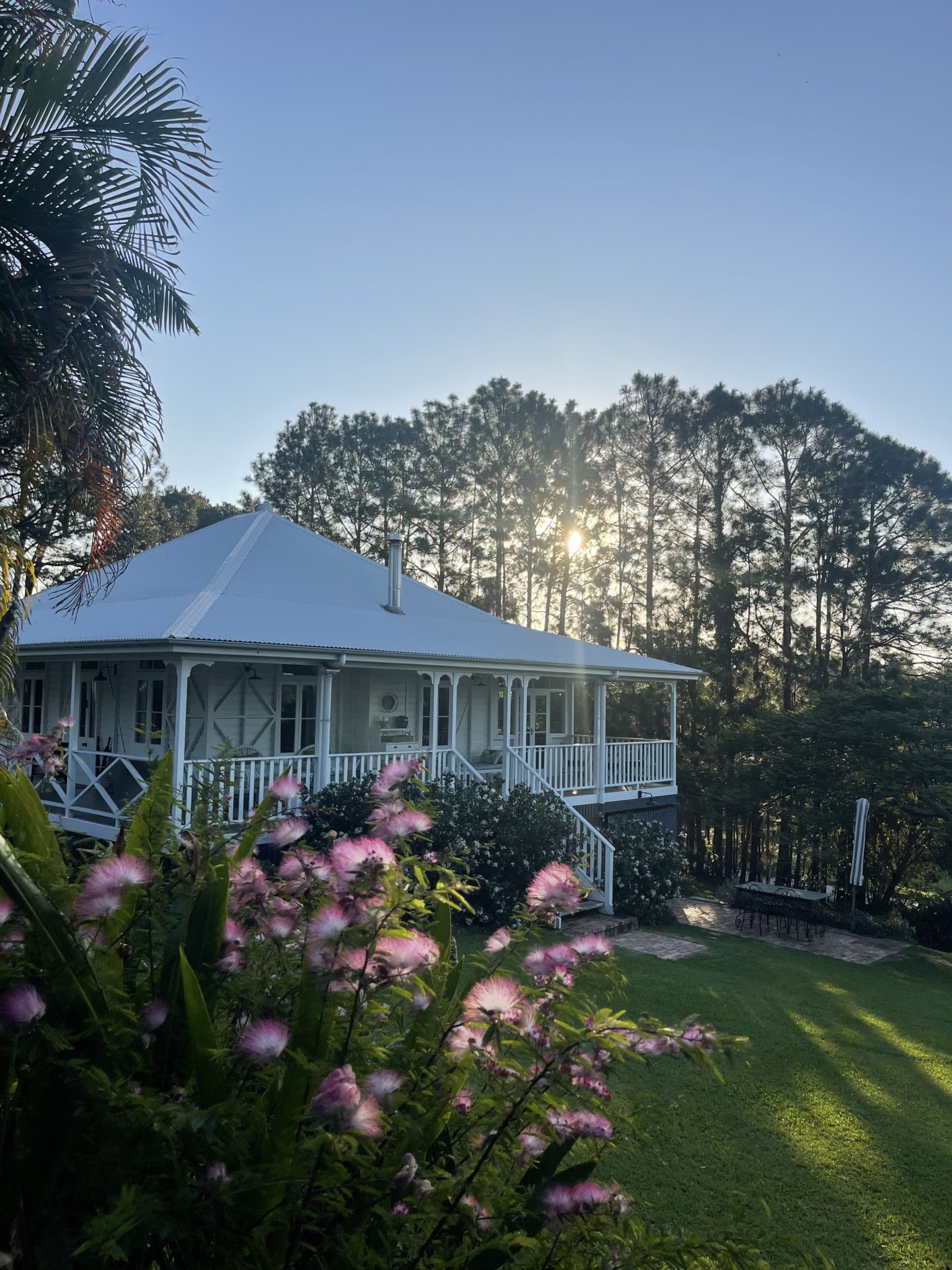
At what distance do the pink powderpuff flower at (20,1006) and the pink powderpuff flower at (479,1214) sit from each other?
0.94 metres

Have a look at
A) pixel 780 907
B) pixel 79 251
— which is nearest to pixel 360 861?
pixel 79 251

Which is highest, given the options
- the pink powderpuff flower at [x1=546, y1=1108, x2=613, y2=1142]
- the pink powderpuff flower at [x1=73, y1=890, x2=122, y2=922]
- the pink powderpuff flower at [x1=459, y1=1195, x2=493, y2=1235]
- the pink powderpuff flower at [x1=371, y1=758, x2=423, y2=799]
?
the pink powderpuff flower at [x1=371, y1=758, x2=423, y2=799]

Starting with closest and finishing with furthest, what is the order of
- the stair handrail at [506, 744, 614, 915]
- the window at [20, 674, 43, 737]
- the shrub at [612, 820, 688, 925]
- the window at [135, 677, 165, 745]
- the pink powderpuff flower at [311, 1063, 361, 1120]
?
the pink powderpuff flower at [311, 1063, 361, 1120] → the stair handrail at [506, 744, 614, 915] → the shrub at [612, 820, 688, 925] → the window at [135, 677, 165, 745] → the window at [20, 674, 43, 737]

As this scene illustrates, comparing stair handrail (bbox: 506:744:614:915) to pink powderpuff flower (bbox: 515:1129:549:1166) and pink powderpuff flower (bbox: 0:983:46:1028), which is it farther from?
pink powderpuff flower (bbox: 0:983:46:1028)

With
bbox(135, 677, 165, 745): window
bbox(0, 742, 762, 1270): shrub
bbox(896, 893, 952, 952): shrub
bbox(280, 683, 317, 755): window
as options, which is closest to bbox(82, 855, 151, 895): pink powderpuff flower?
bbox(0, 742, 762, 1270): shrub

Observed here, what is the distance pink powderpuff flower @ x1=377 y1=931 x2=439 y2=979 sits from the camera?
150 centimetres

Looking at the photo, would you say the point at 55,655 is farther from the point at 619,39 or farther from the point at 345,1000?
the point at 345,1000

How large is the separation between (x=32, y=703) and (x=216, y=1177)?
17509 mm

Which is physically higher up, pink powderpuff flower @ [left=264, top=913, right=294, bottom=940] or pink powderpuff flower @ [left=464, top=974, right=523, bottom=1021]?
pink powderpuff flower @ [left=264, top=913, right=294, bottom=940]

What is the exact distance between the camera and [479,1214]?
5.40 feet

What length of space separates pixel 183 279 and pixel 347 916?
779cm

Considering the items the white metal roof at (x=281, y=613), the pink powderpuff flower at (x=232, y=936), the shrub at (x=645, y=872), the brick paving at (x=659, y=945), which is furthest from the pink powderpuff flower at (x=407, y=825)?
the shrub at (x=645, y=872)

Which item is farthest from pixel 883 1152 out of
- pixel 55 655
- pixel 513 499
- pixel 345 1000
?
pixel 513 499

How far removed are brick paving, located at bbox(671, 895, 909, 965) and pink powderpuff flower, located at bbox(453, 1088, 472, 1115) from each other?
12632 millimetres
